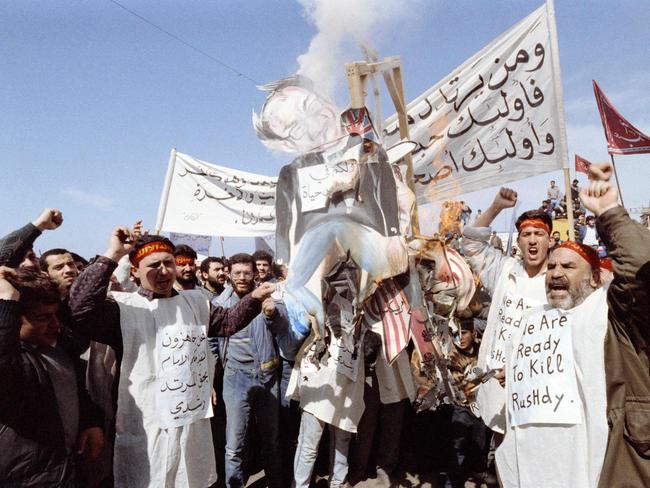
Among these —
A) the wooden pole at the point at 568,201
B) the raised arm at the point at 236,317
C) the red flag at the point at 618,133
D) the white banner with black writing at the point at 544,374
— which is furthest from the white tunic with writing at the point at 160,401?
the red flag at the point at 618,133

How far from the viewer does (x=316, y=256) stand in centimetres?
287

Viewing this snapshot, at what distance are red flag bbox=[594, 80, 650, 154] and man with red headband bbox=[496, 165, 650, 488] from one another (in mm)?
5670

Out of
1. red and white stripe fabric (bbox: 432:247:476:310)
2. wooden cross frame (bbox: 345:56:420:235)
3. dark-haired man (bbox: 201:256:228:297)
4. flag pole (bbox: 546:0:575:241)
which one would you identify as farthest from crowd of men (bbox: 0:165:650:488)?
dark-haired man (bbox: 201:256:228:297)

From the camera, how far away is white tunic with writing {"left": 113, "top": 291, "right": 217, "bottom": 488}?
96.2 inches

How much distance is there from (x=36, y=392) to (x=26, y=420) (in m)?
0.10

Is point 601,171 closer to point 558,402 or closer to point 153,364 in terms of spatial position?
point 558,402

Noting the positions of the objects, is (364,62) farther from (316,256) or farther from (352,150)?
(316,256)

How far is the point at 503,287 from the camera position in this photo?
323 cm

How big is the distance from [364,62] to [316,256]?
1238mm

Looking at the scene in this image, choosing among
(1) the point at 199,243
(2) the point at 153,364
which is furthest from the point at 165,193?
(2) the point at 153,364

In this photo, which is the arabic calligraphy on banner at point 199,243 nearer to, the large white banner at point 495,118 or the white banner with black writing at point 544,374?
the large white banner at point 495,118

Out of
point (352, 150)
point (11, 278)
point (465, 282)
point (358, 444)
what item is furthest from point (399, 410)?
point (11, 278)

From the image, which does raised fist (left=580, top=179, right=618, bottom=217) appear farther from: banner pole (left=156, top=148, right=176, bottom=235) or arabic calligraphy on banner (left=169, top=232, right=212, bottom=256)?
arabic calligraphy on banner (left=169, top=232, right=212, bottom=256)

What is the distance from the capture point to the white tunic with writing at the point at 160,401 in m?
2.44
